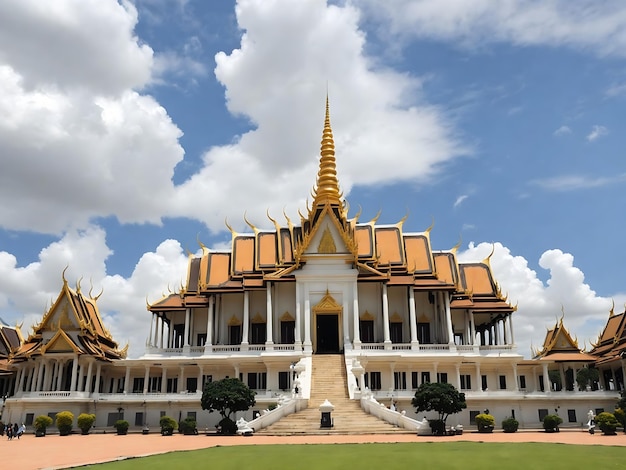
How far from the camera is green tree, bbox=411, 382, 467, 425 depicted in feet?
84.5

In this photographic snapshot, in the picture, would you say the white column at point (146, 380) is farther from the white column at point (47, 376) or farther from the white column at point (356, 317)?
the white column at point (356, 317)

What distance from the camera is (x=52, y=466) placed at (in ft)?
50.4

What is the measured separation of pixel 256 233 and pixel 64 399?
1662 cm

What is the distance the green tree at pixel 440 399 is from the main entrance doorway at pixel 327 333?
11.6 metres

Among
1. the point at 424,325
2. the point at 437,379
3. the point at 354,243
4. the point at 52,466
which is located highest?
the point at 354,243

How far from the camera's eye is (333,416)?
26078 mm

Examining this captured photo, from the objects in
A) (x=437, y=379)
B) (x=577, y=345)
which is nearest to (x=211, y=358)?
(x=437, y=379)

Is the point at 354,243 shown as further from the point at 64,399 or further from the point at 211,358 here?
the point at 64,399

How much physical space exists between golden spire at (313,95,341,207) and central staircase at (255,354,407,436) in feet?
46.0

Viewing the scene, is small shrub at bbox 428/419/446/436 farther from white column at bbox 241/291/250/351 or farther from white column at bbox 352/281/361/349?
white column at bbox 241/291/250/351

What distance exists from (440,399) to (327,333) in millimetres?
13053

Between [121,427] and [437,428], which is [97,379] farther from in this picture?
[437,428]

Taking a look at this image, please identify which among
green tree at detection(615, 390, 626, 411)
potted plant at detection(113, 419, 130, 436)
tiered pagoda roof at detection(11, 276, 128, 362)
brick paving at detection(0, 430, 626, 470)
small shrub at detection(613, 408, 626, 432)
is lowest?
brick paving at detection(0, 430, 626, 470)

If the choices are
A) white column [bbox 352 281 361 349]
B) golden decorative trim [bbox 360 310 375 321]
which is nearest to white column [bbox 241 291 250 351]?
white column [bbox 352 281 361 349]
